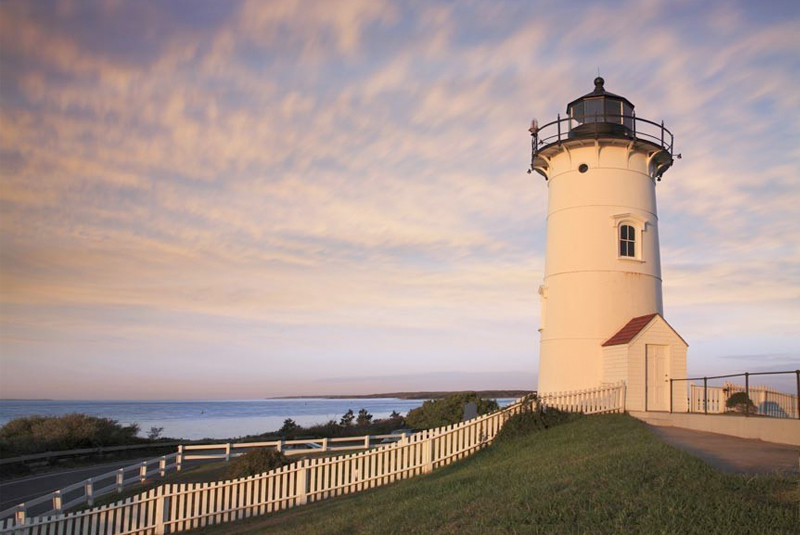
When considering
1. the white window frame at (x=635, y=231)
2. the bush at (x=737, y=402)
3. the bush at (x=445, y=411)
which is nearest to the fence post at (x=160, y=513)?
the white window frame at (x=635, y=231)

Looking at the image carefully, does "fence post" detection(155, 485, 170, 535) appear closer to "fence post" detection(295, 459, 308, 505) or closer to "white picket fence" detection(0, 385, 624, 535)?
"white picket fence" detection(0, 385, 624, 535)

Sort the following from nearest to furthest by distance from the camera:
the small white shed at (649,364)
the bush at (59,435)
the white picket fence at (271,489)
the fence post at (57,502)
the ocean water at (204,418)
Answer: the white picket fence at (271,489) → the fence post at (57,502) → the small white shed at (649,364) → the bush at (59,435) → the ocean water at (204,418)

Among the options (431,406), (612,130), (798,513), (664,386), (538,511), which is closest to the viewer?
(798,513)

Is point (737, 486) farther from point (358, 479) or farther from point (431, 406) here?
point (431, 406)

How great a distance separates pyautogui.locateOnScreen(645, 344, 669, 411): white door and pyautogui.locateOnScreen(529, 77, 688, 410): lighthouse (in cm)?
3

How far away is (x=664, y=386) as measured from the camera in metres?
18.4

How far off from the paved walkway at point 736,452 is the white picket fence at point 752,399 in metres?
3.98

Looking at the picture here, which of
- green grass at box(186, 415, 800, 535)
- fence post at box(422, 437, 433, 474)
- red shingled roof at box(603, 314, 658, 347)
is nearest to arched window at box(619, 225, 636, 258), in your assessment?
red shingled roof at box(603, 314, 658, 347)

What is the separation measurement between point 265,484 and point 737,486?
859 centimetres

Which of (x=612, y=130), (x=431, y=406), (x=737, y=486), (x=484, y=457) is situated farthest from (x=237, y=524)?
(x=431, y=406)

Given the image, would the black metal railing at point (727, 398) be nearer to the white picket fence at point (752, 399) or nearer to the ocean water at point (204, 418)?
the white picket fence at point (752, 399)

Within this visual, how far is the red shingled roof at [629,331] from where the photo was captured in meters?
18.2

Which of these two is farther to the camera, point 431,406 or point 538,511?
point 431,406

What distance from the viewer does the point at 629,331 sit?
18.6 m
